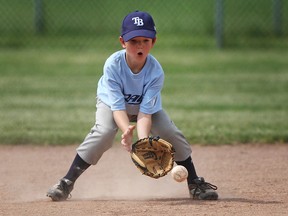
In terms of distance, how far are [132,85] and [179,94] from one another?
5354 millimetres

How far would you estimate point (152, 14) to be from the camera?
15.4 m

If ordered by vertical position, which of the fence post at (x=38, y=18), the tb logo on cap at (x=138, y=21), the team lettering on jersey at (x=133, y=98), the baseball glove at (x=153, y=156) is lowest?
the baseball glove at (x=153, y=156)

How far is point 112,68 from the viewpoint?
5.36 metres

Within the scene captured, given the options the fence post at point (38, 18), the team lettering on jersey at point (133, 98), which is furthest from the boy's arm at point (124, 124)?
the fence post at point (38, 18)

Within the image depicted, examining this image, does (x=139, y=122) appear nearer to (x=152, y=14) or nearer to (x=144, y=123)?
(x=144, y=123)

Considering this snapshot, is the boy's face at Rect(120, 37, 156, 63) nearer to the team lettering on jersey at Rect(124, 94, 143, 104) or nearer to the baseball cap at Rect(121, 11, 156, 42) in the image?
the baseball cap at Rect(121, 11, 156, 42)

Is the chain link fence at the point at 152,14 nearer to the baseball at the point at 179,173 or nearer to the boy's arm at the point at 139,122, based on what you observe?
the boy's arm at the point at 139,122

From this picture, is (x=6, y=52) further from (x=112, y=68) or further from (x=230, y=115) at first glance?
(x=112, y=68)

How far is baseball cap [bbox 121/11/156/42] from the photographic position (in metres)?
5.18

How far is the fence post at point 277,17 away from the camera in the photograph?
592 inches

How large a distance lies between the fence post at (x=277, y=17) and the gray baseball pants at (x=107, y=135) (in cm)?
994

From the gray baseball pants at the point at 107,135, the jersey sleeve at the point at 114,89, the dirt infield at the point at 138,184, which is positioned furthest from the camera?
the gray baseball pants at the point at 107,135

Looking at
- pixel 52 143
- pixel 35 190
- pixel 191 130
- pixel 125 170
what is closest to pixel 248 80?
pixel 191 130

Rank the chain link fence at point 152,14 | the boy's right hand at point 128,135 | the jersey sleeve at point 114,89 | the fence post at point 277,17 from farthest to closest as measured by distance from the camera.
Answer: the fence post at point 277,17, the chain link fence at point 152,14, the jersey sleeve at point 114,89, the boy's right hand at point 128,135
